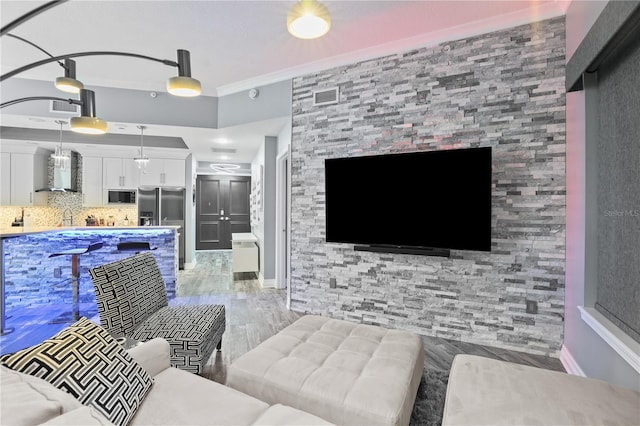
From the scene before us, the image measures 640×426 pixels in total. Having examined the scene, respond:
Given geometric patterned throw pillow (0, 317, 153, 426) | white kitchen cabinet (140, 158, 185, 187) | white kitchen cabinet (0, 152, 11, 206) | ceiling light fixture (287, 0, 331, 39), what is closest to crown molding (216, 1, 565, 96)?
ceiling light fixture (287, 0, 331, 39)

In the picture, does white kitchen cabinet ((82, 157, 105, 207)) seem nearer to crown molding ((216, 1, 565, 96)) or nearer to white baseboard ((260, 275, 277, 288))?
white baseboard ((260, 275, 277, 288))

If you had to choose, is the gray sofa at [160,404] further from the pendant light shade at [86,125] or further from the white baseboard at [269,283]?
the white baseboard at [269,283]

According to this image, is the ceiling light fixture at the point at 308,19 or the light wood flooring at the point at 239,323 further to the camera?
the light wood flooring at the point at 239,323

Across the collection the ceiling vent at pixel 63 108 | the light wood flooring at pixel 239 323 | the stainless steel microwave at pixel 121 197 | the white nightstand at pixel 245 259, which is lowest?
the light wood flooring at pixel 239 323

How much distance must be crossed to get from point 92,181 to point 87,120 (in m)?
5.12

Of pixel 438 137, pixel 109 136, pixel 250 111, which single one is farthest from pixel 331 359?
pixel 109 136

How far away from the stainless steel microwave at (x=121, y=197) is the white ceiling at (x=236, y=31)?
106 inches

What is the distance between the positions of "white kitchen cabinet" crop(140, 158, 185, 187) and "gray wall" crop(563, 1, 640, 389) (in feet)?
21.1

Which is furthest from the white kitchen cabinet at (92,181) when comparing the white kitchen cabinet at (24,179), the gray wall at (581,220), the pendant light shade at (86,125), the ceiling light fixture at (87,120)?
the gray wall at (581,220)

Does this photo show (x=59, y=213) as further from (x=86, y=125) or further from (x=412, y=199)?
(x=412, y=199)

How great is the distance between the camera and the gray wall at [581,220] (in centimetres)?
209

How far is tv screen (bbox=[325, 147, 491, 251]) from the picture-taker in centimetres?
281

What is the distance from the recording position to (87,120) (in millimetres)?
2105

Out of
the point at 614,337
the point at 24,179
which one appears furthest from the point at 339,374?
the point at 24,179
